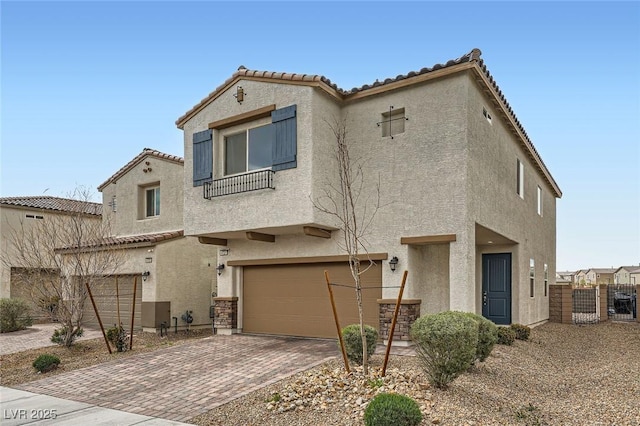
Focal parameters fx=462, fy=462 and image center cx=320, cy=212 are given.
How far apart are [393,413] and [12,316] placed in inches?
719

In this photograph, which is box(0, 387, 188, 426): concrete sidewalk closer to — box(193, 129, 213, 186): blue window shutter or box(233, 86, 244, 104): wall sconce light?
box(193, 129, 213, 186): blue window shutter

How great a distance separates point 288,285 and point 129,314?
7418 millimetres

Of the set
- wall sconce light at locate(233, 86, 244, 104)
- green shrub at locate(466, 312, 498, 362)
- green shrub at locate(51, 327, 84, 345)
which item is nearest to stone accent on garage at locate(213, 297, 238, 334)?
green shrub at locate(51, 327, 84, 345)

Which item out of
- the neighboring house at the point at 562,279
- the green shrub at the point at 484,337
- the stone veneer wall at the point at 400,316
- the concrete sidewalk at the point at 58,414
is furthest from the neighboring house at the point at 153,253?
the neighboring house at the point at 562,279

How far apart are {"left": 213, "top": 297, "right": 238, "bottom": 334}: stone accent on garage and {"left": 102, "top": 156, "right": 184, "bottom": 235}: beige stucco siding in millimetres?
4892

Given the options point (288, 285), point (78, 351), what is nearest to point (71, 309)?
point (78, 351)

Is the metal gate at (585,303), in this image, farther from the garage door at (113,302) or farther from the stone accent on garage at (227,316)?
the garage door at (113,302)

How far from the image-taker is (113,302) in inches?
717

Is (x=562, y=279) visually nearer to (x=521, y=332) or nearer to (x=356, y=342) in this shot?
(x=521, y=332)

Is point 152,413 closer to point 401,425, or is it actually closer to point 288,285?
point 401,425

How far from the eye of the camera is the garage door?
57.2 ft

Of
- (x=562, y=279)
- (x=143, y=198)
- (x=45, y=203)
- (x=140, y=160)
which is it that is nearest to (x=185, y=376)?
(x=143, y=198)

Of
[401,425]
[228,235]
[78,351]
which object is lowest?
[78,351]

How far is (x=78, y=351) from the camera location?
517 inches
